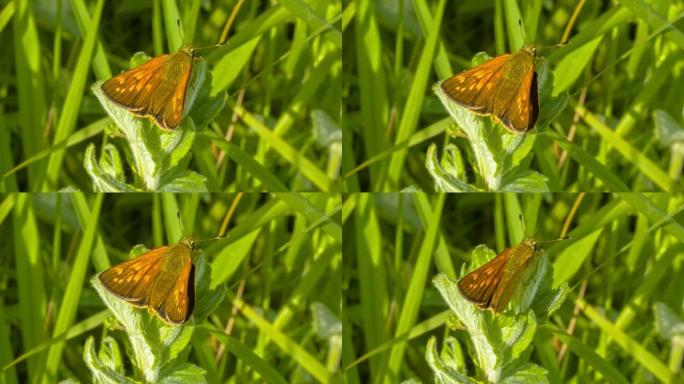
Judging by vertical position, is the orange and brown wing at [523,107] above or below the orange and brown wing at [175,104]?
below

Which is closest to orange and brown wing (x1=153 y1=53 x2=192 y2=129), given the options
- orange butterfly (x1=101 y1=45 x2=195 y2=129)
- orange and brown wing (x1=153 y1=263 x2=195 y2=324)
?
orange butterfly (x1=101 y1=45 x2=195 y2=129)

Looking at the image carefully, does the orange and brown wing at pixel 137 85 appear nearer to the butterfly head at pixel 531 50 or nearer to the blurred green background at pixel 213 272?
the blurred green background at pixel 213 272

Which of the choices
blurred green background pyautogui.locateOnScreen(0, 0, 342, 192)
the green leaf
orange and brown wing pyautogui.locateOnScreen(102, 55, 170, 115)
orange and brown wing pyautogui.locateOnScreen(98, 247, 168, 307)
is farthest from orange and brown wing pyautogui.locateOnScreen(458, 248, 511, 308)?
orange and brown wing pyautogui.locateOnScreen(102, 55, 170, 115)

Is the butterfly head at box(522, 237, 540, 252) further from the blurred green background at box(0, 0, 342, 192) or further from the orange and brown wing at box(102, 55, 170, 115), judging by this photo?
the orange and brown wing at box(102, 55, 170, 115)

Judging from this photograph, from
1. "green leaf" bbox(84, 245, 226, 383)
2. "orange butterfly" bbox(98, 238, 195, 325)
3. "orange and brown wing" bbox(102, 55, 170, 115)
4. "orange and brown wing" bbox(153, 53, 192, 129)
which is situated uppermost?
"orange and brown wing" bbox(102, 55, 170, 115)

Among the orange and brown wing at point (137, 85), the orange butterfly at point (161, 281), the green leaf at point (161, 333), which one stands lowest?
the green leaf at point (161, 333)

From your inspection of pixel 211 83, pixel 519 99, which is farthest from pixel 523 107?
pixel 211 83

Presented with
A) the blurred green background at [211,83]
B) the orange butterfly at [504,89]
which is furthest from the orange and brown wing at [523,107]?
the blurred green background at [211,83]

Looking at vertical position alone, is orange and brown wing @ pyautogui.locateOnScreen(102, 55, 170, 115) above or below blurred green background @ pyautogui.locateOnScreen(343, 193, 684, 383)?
above

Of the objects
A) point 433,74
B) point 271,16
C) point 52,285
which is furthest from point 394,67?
point 52,285
